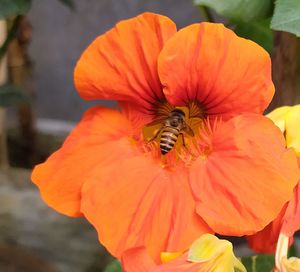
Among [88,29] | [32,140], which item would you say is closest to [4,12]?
[32,140]

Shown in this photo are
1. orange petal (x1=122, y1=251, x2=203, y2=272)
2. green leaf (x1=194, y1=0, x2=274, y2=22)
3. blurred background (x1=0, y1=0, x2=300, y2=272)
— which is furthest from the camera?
blurred background (x1=0, y1=0, x2=300, y2=272)

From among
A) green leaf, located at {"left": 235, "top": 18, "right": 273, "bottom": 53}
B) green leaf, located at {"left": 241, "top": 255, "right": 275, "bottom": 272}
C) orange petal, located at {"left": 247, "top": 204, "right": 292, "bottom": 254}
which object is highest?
green leaf, located at {"left": 235, "top": 18, "right": 273, "bottom": 53}

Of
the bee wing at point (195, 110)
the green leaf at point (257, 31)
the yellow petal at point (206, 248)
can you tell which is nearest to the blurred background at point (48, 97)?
the green leaf at point (257, 31)

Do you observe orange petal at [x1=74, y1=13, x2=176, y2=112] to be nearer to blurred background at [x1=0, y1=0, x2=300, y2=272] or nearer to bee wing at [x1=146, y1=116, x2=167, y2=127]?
bee wing at [x1=146, y1=116, x2=167, y2=127]

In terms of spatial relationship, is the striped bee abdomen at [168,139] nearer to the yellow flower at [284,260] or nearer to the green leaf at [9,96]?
the yellow flower at [284,260]

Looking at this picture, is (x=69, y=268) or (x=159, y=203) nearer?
(x=159, y=203)

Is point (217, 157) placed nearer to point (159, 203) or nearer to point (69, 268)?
point (159, 203)

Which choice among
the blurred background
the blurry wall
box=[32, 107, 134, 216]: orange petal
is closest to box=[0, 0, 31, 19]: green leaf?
the blurred background
